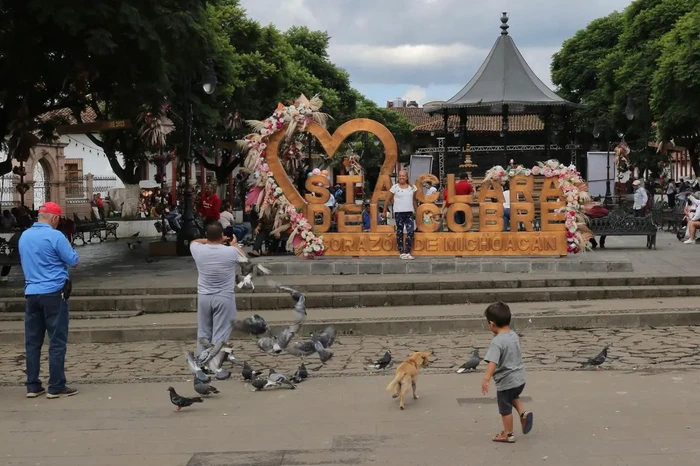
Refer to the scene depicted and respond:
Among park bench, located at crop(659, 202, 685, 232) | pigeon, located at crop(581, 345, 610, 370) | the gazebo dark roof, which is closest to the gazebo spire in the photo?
the gazebo dark roof

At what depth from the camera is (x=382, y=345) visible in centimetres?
1149

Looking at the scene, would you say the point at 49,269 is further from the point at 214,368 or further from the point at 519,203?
the point at 519,203

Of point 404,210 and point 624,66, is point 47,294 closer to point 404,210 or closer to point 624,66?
point 404,210

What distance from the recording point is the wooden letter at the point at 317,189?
17484 millimetres

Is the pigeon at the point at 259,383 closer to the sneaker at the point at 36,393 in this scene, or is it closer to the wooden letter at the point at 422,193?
the sneaker at the point at 36,393

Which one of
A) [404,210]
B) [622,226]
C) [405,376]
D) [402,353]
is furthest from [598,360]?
[622,226]

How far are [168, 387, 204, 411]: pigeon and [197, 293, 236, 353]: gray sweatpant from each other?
1181 mm

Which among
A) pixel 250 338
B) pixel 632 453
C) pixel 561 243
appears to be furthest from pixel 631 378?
pixel 561 243

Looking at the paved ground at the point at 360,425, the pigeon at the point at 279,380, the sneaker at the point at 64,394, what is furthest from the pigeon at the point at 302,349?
the sneaker at the point at 64,394

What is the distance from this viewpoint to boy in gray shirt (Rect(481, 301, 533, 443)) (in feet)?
22.1

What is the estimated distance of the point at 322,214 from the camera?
688 inches

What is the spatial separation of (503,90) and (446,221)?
1700 centimetres

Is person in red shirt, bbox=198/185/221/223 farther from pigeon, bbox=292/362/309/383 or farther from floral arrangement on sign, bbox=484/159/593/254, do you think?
pigeon, bbox=292/362/309/383

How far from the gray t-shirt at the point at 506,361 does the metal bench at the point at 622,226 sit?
48.7ft
